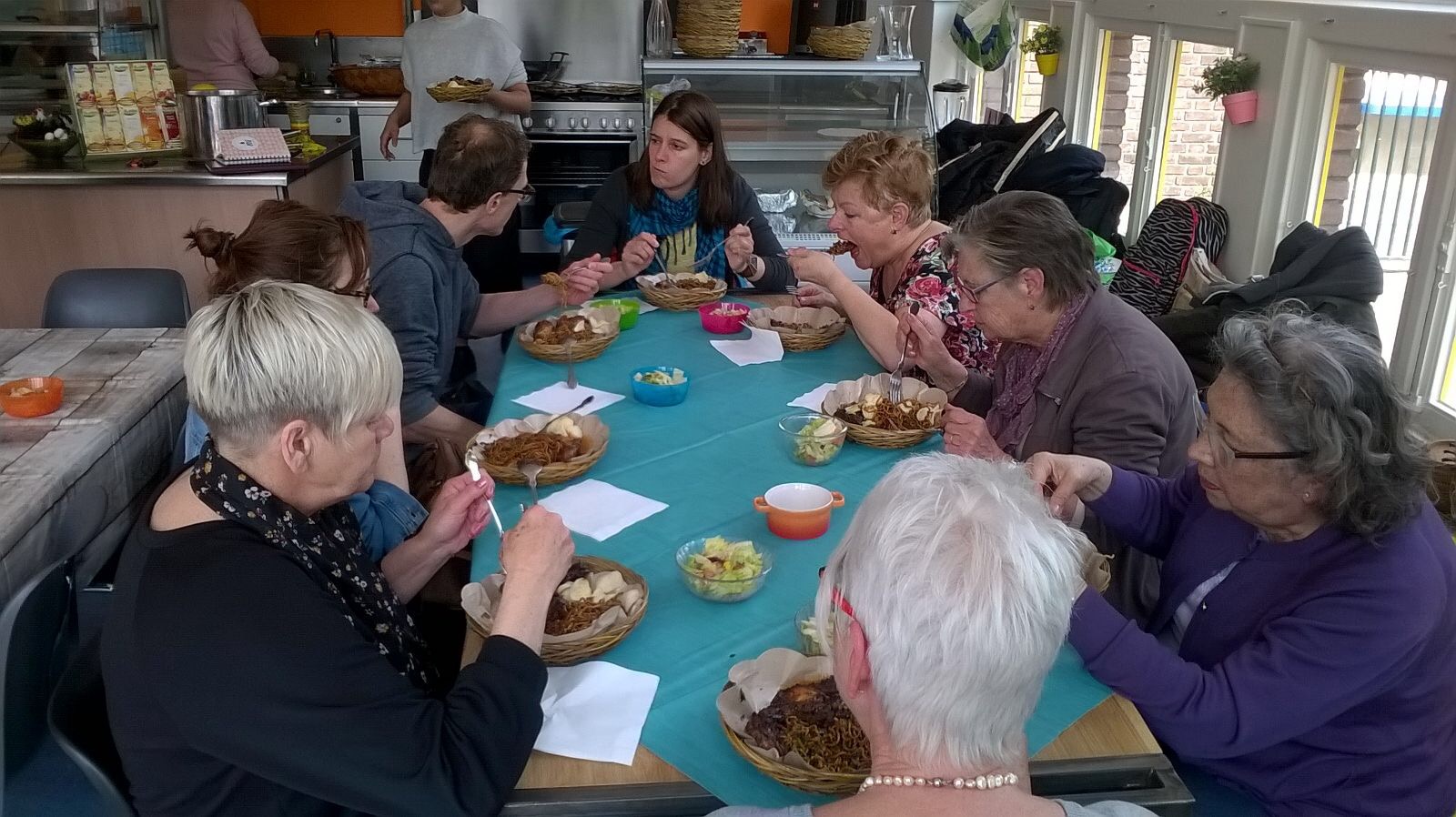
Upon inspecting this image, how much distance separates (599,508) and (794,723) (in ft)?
2.61

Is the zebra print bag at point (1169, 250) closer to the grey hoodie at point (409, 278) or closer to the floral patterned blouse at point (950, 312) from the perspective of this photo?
the floral patterned blouse at point (950, 312)

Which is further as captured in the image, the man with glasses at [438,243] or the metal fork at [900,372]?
the man with glasses at [438,243]

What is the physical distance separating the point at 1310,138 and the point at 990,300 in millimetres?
2212

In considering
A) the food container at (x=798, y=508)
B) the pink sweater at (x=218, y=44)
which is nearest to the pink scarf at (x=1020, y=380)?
the food container at (x=798, y=508)

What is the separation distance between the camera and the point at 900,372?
8.97 ft

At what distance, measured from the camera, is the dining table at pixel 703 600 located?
4.41ft

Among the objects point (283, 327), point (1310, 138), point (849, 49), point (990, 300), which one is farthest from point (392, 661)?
point (849, 49)

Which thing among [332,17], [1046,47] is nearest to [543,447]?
[1046,47]

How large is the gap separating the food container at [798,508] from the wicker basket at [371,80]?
5.73 metres

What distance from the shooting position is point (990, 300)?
7.39 feet

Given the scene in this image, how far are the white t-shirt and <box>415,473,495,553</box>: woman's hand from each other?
3861 millimetres

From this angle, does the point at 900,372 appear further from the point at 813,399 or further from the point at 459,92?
the point at 459,92

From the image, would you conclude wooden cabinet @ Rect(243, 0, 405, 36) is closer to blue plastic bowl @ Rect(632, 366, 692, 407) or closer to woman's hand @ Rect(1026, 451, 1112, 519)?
blue plastic bowl @ Rect(632, 366, 692, 407)

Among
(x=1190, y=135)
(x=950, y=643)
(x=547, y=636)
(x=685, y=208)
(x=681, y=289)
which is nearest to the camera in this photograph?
(x=950, y=643)
